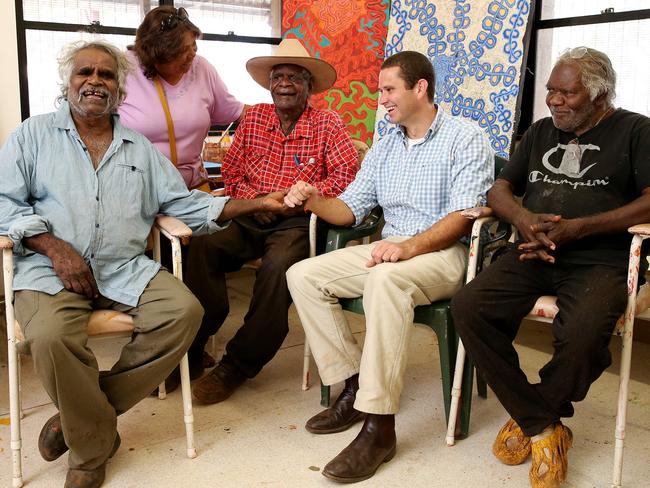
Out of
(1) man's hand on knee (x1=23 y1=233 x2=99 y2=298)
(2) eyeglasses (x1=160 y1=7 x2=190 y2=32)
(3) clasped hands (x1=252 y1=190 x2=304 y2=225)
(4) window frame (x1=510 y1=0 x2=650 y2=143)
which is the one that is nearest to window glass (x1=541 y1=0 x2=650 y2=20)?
(4) window frame (x1=510 y1=0 x2=650 y2=143)

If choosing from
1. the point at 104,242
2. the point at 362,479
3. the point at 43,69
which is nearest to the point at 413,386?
the point at 362,479

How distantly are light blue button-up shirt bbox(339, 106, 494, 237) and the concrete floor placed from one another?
0.76 m

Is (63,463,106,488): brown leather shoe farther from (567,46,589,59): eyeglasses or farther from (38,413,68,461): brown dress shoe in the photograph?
(567,46,589,59): eyeglasses

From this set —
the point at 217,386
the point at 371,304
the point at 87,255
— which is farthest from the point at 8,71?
the point at 371,304

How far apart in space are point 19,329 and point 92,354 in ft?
0.80

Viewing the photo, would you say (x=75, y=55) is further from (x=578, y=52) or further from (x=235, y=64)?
(x=235, y=64)

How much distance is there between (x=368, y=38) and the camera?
4234 millimetres

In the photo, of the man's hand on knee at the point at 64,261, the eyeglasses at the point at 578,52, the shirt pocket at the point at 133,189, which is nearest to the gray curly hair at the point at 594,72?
the eyeglasses at the point at 578,52

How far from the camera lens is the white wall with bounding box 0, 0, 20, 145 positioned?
12.1 ft

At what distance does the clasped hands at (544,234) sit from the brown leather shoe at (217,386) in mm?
1249

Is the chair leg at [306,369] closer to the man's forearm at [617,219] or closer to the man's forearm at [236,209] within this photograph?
the man's forearm at [236,209]

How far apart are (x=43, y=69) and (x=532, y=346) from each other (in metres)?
2.90

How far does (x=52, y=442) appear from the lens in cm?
239

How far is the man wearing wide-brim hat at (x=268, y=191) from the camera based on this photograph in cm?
291
